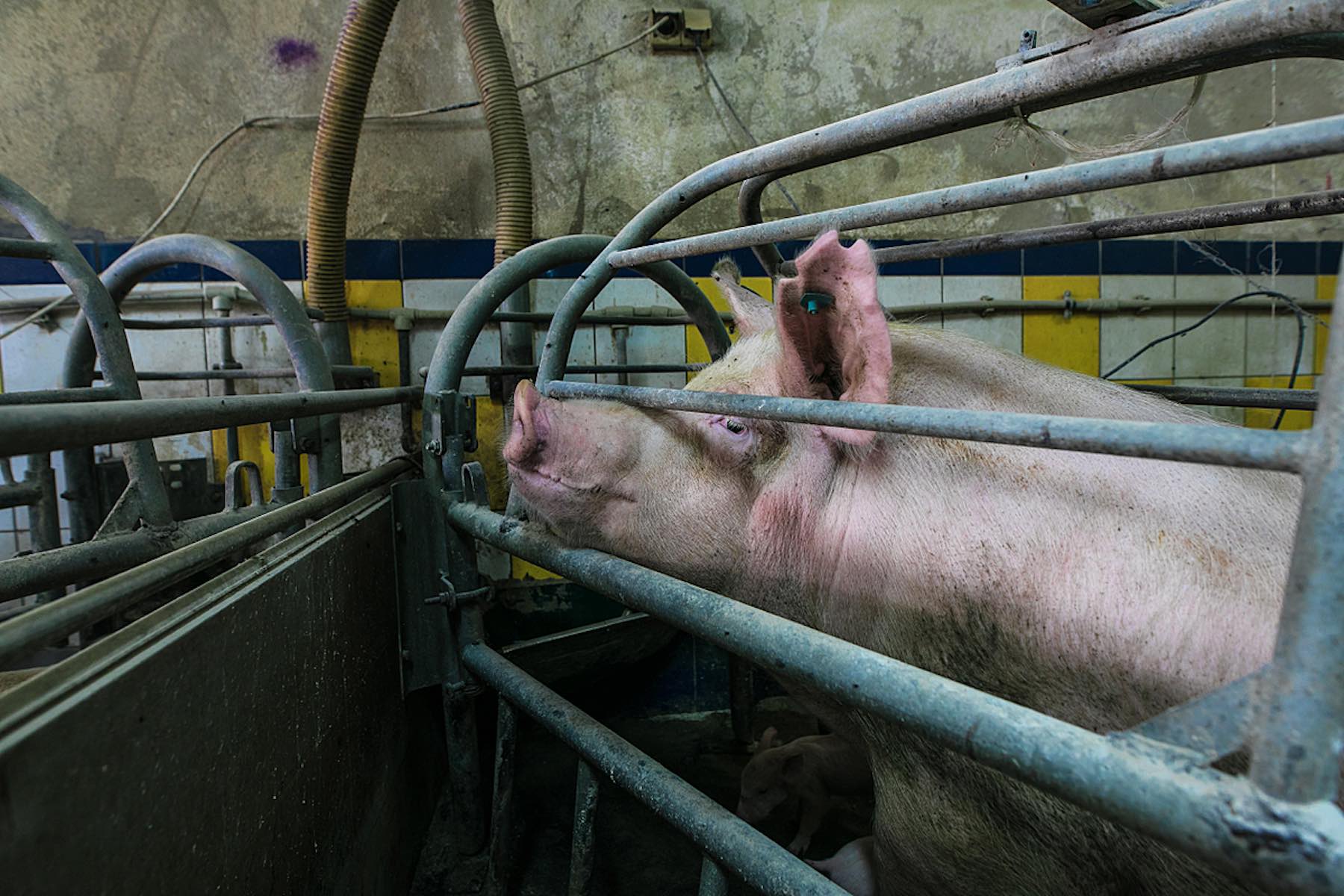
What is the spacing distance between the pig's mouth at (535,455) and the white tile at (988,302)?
10.3ft

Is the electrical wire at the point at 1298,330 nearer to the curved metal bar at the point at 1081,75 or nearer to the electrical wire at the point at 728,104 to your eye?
the curved metal bar at the point at 1081,75

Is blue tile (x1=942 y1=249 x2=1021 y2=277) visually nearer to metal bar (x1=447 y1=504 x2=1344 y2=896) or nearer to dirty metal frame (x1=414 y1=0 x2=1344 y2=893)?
dirty metal frame (x1=414 y1=0 x2=1344 y2=893)

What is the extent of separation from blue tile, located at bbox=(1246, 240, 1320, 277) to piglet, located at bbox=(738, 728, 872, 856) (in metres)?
3.99

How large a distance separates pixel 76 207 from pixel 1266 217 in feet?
14.9

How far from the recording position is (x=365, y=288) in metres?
3.56

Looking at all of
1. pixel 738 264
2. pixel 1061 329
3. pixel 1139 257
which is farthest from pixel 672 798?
pixel 1139 257

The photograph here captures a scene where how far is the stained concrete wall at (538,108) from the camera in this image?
3447mm

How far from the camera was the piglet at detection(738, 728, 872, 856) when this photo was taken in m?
2.24

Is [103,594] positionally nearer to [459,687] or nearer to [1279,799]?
[1279,799]

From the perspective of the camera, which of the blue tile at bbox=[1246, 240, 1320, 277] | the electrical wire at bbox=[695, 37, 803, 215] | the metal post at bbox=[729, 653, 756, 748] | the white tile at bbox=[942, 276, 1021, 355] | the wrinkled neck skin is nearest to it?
the wrinkled neck skin

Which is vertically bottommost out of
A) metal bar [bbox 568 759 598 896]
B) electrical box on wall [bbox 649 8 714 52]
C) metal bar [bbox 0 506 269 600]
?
metal bar [bbox 568 759 598 896]

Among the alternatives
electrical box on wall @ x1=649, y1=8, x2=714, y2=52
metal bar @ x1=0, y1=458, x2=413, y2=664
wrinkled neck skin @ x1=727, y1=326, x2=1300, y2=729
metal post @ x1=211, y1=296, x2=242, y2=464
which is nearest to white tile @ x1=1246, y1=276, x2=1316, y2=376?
electrical box on wall @ x1=649, y1=8, x2=714, y2=52

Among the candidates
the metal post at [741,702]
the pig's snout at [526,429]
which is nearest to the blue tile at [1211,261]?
the metal post at [741,702]

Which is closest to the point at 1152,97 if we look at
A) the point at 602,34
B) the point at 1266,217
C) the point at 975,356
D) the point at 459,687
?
the point at 602,34
